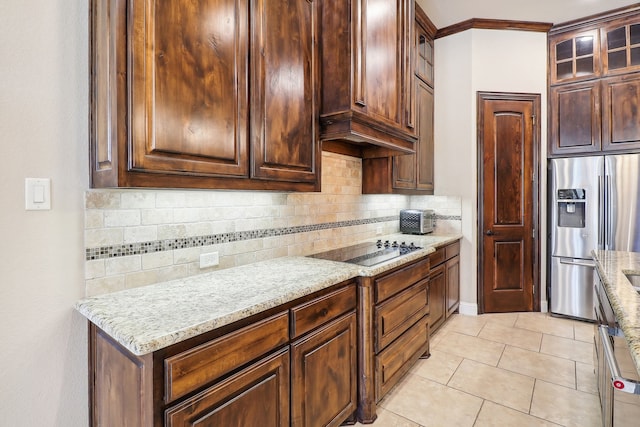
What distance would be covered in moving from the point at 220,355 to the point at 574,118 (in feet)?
13.6

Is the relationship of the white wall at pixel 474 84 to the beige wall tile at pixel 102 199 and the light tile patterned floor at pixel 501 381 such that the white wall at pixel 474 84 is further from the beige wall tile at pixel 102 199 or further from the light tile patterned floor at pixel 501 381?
the beige wall tile at pixel 102 199

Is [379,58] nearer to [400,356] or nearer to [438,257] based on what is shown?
[438,257]

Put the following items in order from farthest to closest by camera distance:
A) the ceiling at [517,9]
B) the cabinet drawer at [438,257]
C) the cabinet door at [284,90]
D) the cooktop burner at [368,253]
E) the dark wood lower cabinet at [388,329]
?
1. the ceiling at [517,9]
2. the cabinet drawer at [438,257]
3. the cooktop burner at [368,253]
4. the dark wood lower cabinet at [388,329]
5. the cabinet door at [284,90]

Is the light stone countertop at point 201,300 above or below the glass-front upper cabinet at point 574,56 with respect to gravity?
below

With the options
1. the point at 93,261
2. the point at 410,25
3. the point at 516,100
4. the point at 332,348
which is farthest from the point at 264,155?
the point at 516,100

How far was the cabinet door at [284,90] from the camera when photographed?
63.2 inches

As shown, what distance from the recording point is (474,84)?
360 centimetres

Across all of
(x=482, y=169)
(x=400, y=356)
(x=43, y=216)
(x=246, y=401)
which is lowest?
(x=400, y=356)

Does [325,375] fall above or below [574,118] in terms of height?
below

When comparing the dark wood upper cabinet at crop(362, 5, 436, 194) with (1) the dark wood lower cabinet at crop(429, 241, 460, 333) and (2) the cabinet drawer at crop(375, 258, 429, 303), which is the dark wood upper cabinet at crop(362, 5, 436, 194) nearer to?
(1) the dark wood lower cabinet at crop(429, 241, 460, 333)

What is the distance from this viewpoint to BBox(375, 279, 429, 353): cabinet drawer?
198 centimetres

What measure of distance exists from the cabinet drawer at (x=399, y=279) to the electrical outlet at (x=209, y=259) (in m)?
0.92

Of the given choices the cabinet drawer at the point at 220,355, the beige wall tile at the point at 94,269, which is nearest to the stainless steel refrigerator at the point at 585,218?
the cabinet drawer at the point at 220,355

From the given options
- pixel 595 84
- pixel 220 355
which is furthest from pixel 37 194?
pixel 595 84
